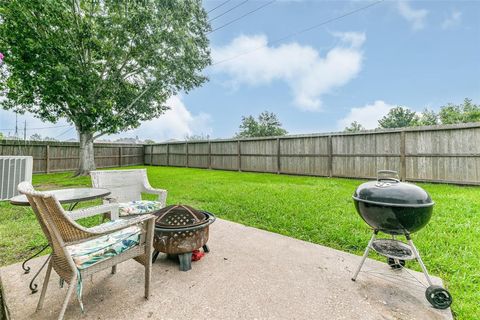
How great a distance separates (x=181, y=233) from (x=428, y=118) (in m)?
31.8

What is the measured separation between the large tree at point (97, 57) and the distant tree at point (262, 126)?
15.4 m

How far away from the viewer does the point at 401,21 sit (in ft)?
24.2

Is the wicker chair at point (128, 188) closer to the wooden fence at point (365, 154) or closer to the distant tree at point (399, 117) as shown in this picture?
the wooden fence at point (365, 154)

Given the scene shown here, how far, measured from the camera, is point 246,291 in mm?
1889

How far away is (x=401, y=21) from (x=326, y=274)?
9.00 m

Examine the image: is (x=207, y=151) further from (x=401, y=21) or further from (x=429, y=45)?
(x=429, y=45)

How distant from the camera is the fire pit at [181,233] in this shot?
2.11 metres

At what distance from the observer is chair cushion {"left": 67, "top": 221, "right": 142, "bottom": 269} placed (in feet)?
4.92

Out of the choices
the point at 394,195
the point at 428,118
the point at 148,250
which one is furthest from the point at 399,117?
the point at 148,250

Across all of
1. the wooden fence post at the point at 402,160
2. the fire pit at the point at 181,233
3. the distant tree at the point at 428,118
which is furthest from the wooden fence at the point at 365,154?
the distant tree at the point at 428,118

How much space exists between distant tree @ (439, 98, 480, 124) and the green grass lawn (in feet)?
65.0

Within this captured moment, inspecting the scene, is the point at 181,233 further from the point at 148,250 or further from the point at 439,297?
the point at 439,297

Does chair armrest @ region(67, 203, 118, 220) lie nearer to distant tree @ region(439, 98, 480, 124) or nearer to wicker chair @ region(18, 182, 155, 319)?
wicker chair @ region(18, 182, 155, 319)

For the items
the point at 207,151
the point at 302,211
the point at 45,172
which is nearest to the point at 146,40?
the point at 207,151
